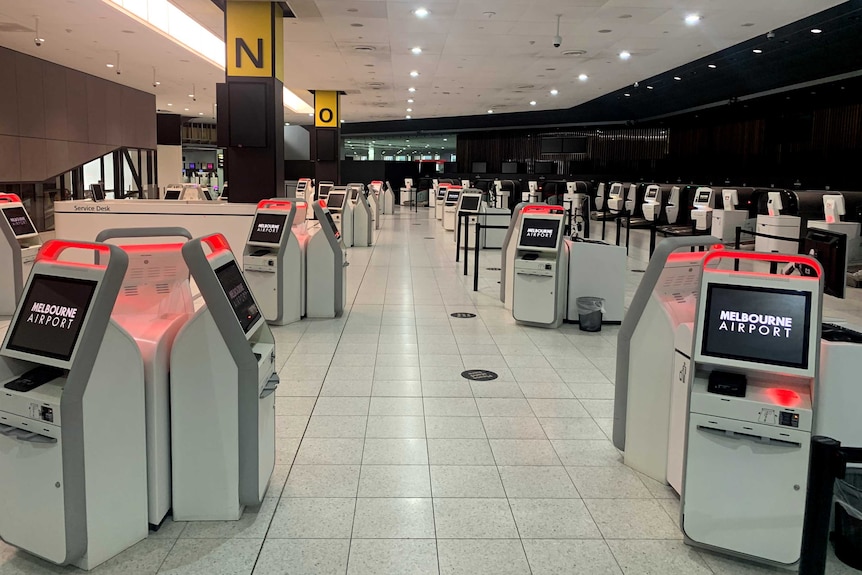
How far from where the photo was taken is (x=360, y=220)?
15.7 metres

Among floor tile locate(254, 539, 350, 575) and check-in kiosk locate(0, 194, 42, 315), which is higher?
check-in kiosk locate(0, 194, 42, 315)

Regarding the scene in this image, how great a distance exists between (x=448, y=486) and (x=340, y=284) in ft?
14.9

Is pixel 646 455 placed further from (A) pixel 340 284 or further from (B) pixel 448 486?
(A) pixel 340 284

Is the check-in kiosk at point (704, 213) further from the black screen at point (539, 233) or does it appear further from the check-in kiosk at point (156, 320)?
the check-in kiosk at point (156, 320)

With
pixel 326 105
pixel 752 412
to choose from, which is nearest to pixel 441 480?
pixel 752 412

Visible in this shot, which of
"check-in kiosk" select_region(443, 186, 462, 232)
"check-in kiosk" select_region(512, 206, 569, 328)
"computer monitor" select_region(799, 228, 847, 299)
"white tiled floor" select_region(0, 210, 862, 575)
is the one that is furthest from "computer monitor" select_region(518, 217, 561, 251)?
"check-in kiosk" select_region(443, 186, 462, 232)

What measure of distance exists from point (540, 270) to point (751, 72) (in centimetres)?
1156

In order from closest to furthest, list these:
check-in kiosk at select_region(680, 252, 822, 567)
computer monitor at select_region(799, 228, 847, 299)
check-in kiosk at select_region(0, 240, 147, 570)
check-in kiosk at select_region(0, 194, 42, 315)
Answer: check-in kiosk at select_region(0, 240, 147, 570), check-in kiosk at select_region(680, 252, 822, 567), computer monitor at select_region(799, 228, 847, 299), check-in kiosk at select_region(0, 194, 42, 315)

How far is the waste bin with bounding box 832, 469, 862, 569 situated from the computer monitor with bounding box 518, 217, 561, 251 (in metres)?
4.43

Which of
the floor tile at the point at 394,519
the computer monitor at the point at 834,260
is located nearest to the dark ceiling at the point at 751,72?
the computer monitor at the point at 834,260

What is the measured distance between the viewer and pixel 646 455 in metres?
3.77

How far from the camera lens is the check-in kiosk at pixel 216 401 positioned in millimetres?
3010

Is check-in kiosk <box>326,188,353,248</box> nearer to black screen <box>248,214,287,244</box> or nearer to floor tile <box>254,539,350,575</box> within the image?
black screen <box>248,214,287,244</box>

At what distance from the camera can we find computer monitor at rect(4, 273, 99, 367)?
2.60m
